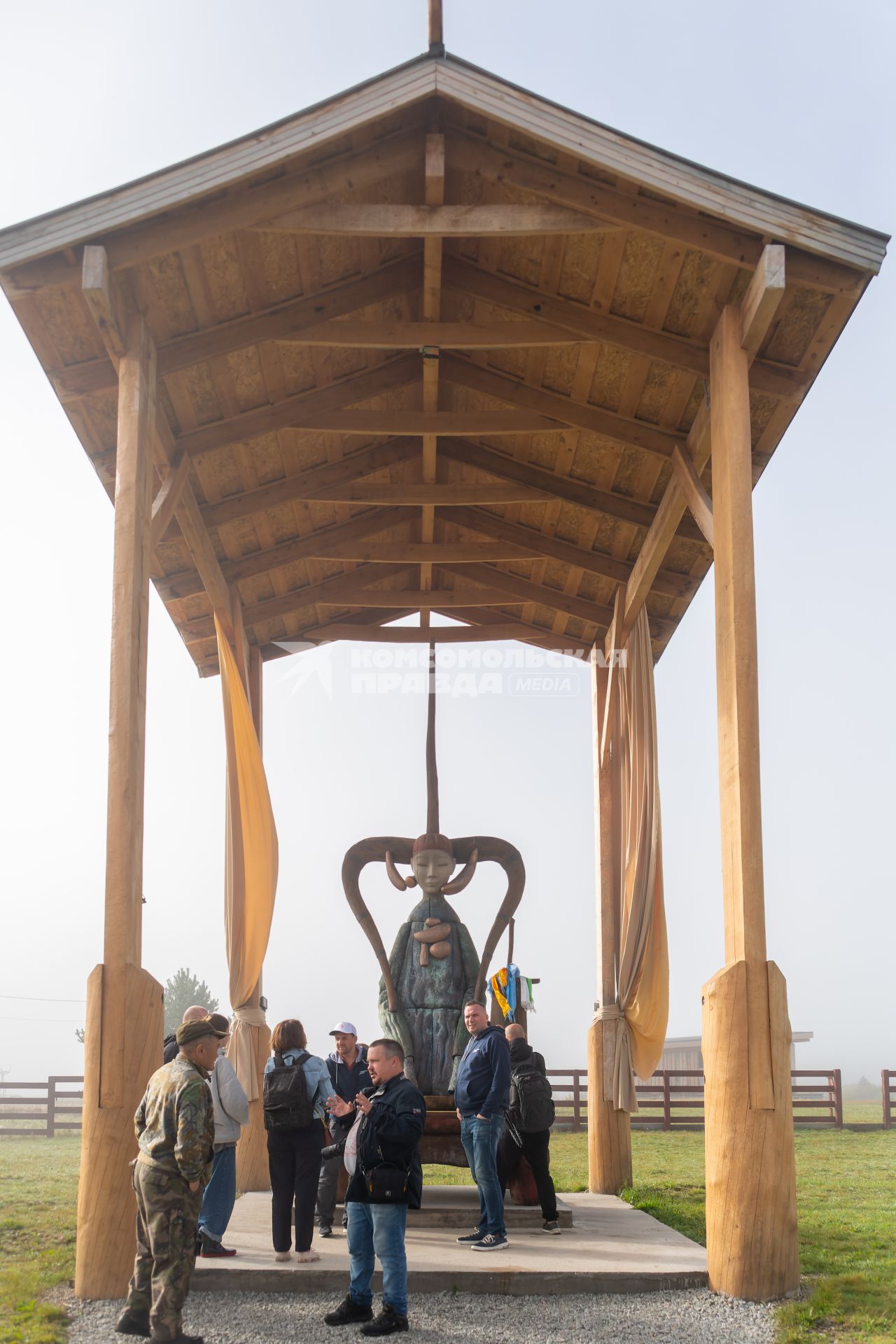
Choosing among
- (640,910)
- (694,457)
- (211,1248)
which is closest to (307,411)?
(694,457)

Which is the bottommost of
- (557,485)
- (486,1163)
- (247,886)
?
(486,1163)

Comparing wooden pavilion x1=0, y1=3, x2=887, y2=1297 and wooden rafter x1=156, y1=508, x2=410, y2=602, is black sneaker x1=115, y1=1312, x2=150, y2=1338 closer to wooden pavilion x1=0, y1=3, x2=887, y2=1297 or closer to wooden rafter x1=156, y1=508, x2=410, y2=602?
wooden pavilion x1=0, y1=3, x2=887, y2=1297

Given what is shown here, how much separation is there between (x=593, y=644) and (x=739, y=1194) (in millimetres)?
6816

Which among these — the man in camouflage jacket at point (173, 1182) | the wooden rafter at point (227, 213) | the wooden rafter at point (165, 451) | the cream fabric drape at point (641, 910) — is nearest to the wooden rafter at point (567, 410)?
the cream fabric drape at point (641, 910)

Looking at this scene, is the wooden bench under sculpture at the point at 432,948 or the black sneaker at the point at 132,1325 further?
the wooden bench under sculpture at the point at 432,948

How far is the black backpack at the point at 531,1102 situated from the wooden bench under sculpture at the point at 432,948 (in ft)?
6.25

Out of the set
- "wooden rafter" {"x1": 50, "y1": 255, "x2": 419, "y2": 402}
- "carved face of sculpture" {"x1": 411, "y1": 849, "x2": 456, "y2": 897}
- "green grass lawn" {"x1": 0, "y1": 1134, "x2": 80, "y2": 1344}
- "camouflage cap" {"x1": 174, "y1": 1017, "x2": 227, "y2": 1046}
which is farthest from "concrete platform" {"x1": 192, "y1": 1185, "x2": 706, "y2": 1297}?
"wooden rafter" {"x1": 50, "y1": 255, "x2": 419, "y2": 402}

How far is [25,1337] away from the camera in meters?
5.81

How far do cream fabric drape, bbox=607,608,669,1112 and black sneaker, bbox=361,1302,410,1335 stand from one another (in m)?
5.20

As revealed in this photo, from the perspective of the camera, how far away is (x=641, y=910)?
11039 mm

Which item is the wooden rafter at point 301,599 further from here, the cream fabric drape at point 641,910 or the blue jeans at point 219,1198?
the blue jeans at point 219,1198

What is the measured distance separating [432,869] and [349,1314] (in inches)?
202

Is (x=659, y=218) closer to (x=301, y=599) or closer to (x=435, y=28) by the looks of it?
(x=435, y=28)

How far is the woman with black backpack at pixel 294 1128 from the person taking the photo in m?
7.02
